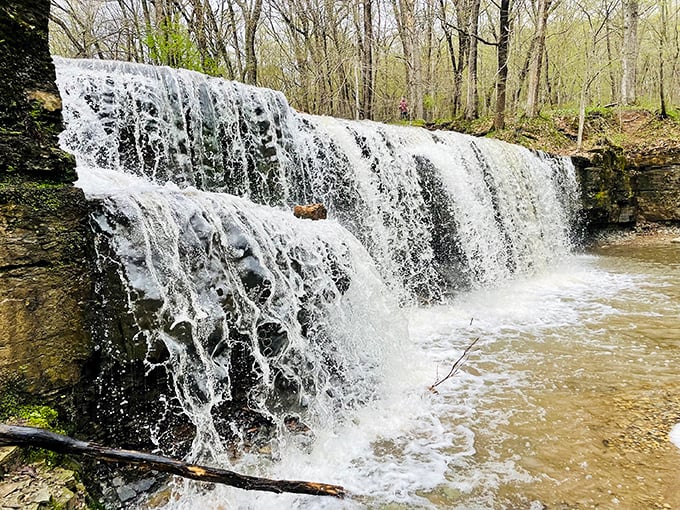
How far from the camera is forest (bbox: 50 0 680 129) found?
44.1 ft

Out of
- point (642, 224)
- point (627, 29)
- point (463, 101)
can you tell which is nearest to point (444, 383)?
point (642, 224)

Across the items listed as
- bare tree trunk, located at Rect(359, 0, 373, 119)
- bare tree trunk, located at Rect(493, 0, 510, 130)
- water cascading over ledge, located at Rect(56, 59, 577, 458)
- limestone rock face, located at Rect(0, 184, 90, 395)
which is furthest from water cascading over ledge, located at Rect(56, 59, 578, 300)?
bare tree trunk, located at Rect(359, 0, 373, 119)

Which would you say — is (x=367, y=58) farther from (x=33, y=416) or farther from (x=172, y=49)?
(x=33, y=416)

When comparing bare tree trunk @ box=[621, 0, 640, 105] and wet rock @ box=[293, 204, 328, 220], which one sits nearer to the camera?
wet rock @ box=[293, 204, 328, 220]

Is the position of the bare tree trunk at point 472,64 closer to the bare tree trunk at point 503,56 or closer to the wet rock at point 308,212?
the bare tree trunk at point 503,56

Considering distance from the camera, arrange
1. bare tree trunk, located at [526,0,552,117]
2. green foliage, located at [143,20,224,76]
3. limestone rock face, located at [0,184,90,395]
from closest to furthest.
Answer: limestone rock face, located at [0,184,90,395]
green foliage, located at [143,20,224,76]
bare tree trunk, located at [526,0,552,117]

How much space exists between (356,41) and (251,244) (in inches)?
686

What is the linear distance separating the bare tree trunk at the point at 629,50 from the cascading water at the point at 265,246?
11.8 m

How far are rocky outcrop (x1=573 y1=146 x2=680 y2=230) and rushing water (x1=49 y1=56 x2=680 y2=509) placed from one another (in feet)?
16.6

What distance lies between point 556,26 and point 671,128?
26.9ft

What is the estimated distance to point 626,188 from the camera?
1230 cm

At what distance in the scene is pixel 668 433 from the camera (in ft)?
10.1

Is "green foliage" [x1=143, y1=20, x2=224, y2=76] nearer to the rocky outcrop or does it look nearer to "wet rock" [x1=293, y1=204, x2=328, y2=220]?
"wet rock" [x1=293, y1=204, x2=328, y2=220]

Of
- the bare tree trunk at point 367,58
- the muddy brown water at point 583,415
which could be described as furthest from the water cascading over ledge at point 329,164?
the bare tree trunk at point 367,58
